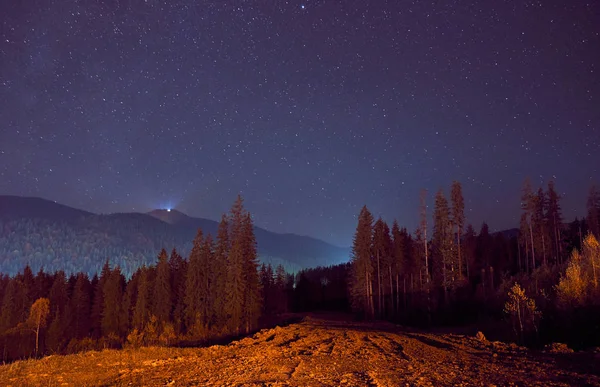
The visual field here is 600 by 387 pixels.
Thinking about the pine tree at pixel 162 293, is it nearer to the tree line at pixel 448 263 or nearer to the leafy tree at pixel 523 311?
the tree line at pixel 448 263

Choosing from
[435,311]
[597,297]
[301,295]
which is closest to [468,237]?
[435,311]

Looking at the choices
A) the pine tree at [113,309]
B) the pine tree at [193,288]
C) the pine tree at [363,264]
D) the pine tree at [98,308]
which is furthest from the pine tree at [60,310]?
the pine tree at [363,264]

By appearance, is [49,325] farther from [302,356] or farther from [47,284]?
[302,356]

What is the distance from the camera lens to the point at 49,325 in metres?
72.1

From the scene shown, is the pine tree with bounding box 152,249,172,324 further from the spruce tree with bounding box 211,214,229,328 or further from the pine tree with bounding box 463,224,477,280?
the pine tree with bounding box 463,224,477,280

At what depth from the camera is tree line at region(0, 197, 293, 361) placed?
166ft

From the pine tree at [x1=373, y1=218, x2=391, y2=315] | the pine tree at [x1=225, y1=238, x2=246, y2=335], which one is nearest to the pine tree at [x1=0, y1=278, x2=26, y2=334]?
the pine tree at [x1=225, y1=238, x2=246, y2=335]

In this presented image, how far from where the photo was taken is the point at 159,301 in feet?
209

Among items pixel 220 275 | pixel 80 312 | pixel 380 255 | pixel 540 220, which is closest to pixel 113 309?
pixel 80 312

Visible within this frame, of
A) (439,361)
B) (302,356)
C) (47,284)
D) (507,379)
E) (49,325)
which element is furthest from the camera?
(47,284)

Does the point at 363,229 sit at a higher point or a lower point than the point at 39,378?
higher

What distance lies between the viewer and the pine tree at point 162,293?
6366 centimetres

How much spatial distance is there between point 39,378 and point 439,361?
40.7 feet

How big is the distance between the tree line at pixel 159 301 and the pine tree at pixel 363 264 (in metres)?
14.9
